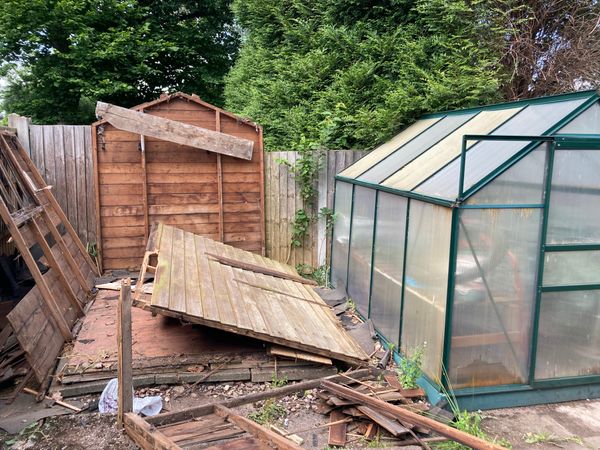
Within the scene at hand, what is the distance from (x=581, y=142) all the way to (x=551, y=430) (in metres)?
2.60

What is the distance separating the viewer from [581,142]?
4078 mm

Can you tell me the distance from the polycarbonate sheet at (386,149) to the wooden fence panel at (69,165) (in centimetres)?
402

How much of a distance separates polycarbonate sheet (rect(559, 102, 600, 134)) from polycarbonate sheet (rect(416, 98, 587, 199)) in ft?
0.34

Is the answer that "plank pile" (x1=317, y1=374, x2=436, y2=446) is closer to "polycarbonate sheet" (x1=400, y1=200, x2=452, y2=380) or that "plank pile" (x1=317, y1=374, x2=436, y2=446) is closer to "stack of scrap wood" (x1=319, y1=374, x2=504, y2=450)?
"stack of scrap wood" (x1=319, y1=374, x2=504, y2=450)

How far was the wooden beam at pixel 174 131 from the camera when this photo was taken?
6.62 m

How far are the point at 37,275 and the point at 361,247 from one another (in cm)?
396

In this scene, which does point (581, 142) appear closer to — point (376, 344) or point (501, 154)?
point (501, 154)

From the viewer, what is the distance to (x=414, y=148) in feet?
20.1

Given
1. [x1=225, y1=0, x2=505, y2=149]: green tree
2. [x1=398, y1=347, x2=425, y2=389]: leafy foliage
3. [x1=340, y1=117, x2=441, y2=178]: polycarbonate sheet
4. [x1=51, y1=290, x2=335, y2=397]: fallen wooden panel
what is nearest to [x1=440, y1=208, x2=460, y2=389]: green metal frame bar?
A: [x1=398, y1=347, x2=425, y2=389]: leafy foliage

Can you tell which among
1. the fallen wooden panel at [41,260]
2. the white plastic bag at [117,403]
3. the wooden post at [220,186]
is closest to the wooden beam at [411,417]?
the white plastic bag at [117,403]

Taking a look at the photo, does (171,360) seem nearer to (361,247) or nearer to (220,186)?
(361,247)

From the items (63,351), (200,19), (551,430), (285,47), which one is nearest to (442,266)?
(551,430)

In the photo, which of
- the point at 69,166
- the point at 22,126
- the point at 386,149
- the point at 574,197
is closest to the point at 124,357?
the point at 574,197

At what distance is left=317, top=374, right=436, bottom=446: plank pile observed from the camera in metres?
3.58
